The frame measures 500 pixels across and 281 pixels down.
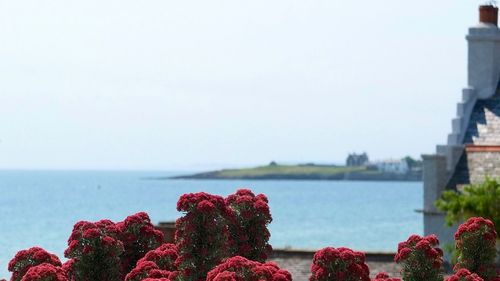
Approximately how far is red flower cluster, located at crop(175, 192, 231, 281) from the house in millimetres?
25206

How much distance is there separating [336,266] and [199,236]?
244 centimetres

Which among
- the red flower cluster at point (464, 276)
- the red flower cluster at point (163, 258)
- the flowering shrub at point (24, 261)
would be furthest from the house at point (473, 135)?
the flowering shrub at point (24, 261)

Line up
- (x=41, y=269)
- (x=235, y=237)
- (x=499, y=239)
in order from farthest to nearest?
1. (x=499, y=239)
2. (x=235, y=237)
3. (x=41, y=269)

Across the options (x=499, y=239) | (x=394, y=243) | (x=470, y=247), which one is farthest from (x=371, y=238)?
(x=470, y=247)

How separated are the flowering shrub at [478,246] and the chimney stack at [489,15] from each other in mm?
27672

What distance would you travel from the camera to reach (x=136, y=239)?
78.6 feet

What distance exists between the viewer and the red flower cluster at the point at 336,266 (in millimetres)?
20219

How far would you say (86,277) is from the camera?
22.5 m

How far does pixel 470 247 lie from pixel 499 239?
18.2m

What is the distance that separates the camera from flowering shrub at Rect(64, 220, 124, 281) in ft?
73.5

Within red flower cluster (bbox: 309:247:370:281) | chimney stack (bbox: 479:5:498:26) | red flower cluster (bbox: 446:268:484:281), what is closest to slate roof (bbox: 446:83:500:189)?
chimney stack (bbox: 479:5:498:26)

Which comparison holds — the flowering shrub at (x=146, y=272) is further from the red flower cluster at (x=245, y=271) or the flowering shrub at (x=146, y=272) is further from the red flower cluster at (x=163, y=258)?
the red flower cluster at (x=245, y=271)

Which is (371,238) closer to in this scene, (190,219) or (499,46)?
(499,46)

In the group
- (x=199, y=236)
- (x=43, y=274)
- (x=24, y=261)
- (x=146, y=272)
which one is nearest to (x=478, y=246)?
(x=199, y=236)
